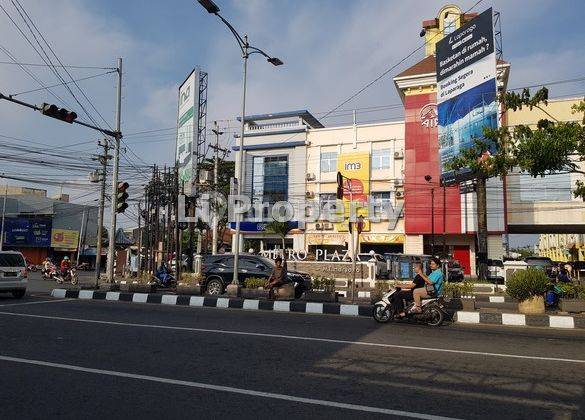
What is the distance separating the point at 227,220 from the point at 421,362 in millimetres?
38969

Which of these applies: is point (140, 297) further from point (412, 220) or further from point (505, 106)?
point (412, 220)

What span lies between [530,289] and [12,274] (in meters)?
15.4

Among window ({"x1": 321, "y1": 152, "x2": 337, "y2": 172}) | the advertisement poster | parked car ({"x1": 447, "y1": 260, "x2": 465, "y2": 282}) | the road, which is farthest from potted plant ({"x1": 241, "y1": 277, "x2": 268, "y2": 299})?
window ({"x1": 321, "y1": 152, "x2": 337, "y2": 172})

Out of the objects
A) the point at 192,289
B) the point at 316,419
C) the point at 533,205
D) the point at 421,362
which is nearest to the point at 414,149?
the point at 533,205

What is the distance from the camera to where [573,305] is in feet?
37.3

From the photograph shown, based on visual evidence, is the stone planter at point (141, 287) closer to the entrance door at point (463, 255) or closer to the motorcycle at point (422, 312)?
the motorcycle at point (422, 312)

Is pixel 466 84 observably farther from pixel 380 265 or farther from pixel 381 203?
pixel 381 203

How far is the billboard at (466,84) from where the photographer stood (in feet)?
84.6

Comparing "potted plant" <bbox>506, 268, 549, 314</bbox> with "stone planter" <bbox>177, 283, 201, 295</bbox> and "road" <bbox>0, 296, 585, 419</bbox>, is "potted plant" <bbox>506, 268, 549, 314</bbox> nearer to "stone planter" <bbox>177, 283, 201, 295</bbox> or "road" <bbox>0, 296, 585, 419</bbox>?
"road" <bbox>0, 296, 585, 419</bbox>

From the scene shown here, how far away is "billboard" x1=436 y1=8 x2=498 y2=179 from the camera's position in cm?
2578

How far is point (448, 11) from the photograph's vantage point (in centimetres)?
4006

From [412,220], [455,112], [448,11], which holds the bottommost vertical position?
[412,220]

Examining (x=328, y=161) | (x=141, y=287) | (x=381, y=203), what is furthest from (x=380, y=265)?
(x=328, y=161)

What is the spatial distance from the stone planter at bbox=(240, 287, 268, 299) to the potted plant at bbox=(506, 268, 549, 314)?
7261 millimetres
